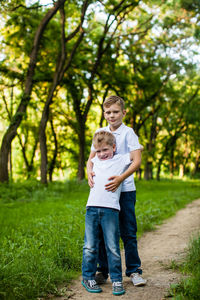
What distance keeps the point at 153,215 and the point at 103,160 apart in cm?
577

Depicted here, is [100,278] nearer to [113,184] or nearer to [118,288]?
[118,288]

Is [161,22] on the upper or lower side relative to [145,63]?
upper

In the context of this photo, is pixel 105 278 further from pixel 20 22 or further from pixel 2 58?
pixel 2 58

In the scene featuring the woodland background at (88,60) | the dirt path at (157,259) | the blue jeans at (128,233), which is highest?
the woodland background at (88,60)

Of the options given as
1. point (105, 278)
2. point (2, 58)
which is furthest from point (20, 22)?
point (105, 278)

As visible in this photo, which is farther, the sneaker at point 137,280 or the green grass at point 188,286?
the sneaker at point 137,280

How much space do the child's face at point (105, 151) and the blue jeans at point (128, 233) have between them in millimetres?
499

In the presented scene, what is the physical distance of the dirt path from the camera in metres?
3.72

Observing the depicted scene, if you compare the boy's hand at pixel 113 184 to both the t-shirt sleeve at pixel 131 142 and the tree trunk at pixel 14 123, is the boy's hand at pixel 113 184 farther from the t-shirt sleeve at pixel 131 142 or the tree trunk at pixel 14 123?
the tree trunk at pixel 14 123

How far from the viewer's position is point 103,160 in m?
3.97

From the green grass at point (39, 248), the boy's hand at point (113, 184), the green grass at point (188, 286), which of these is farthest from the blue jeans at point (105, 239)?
the green grass at point (188, 286)

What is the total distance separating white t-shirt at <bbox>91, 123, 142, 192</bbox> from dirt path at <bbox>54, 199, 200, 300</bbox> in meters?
1.12

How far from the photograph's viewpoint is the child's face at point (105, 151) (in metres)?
3.89

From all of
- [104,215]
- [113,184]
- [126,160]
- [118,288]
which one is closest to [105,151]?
[126,160]
